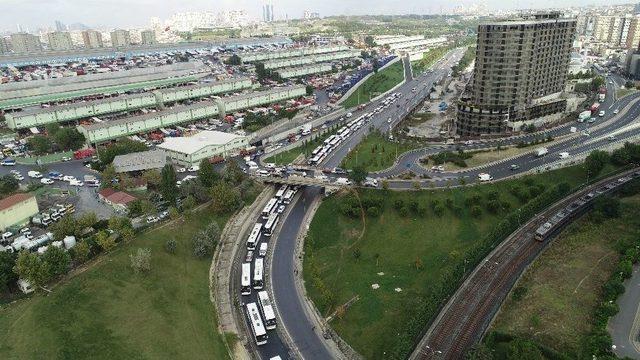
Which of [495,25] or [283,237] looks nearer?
[283,237]

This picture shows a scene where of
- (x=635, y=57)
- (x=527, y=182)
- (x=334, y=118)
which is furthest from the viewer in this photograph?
(x=635, y=57)

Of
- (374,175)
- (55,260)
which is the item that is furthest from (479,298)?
(55,260)

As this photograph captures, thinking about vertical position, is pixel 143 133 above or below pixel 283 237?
above

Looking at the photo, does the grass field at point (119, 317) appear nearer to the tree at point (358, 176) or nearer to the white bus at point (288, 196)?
the white bus at point (288, 196)

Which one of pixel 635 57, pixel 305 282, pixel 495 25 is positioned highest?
pixel 495 25

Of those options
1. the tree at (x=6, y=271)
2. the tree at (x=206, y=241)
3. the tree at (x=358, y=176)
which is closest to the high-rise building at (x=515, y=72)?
the tree at (x=358, y=176)

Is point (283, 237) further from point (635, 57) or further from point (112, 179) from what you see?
point (635, 57)

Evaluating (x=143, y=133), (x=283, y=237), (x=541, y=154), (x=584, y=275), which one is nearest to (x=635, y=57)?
(x=541, y=154)

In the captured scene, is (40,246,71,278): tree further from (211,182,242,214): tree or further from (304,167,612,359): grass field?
(304,167,612,359): grass field
